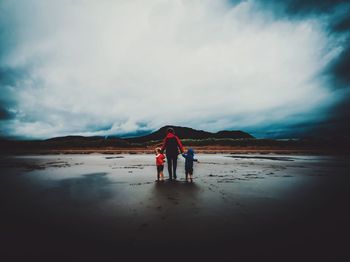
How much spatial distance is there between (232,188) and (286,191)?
1939 mm

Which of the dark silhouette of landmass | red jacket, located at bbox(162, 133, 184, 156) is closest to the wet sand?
red jacket, located at bbox(162, 133, 184, 156)

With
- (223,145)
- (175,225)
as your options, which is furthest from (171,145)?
(223,145)

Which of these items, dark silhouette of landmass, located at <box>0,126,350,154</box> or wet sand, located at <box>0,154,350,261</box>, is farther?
dark silhouette of landmass, located at <box>0,126,350,154</box>

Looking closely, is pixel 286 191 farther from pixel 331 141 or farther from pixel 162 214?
pixel 331 141

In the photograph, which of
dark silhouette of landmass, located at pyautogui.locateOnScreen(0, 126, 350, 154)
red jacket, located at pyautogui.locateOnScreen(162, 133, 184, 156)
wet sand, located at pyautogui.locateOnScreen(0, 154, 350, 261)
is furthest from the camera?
dark silhouette of landmass, located at pyautogui.locateOnScreen(0, 126, 350, 154)

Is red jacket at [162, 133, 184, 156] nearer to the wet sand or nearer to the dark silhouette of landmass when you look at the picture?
the wet sand

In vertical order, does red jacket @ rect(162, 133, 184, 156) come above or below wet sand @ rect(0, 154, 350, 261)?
above

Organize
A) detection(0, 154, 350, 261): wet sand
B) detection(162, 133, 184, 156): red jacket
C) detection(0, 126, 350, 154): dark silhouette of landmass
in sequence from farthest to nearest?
detection(0, 126, 350, 154): dark silhouette of landmass, detection(162, 133, 184, 156): red jacket, detection(0, 154, 350, 261): wet sand

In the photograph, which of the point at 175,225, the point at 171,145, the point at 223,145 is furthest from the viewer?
the point at 223,145

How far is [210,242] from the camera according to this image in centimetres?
364

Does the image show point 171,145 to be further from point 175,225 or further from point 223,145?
point 223,145

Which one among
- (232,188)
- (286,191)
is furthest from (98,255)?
(286,191)

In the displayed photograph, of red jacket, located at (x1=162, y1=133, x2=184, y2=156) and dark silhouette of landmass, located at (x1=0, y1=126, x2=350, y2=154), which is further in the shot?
dark silhouette of landmass, located at (x1=0, y1=126, x2=350, y2=154)

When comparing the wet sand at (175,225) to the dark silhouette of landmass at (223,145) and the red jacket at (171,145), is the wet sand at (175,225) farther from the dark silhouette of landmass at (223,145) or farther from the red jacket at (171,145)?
the dark silhouette of landmass at (223,145)
